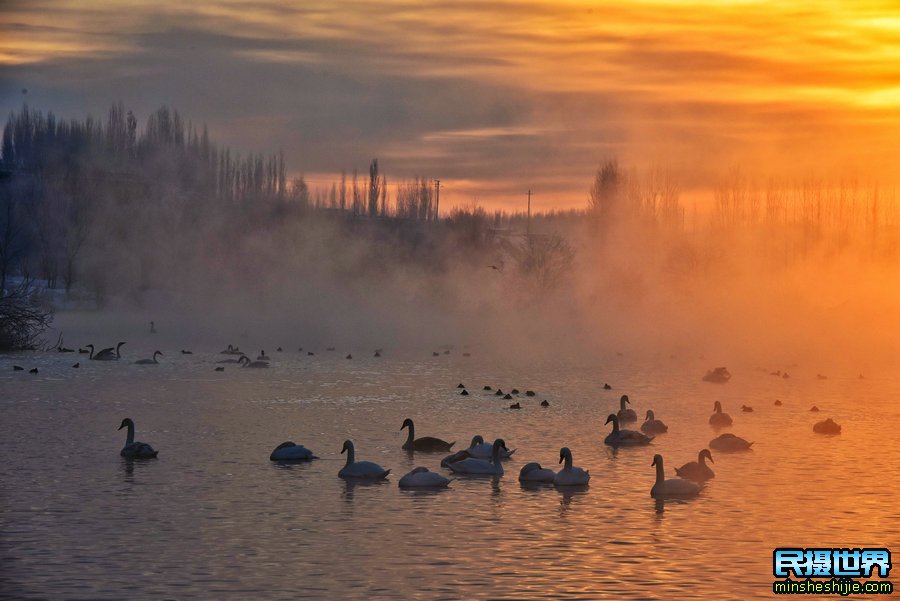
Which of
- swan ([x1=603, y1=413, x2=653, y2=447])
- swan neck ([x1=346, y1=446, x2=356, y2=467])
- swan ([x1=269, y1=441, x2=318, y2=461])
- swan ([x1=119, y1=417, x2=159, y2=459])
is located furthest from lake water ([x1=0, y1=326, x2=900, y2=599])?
swan neck ([x1=346, y1=446, x2=356, y2=467])

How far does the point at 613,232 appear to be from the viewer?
145000 mm

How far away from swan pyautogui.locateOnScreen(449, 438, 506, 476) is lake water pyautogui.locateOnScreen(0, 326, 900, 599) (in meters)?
0.40

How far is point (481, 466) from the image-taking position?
27.2 m

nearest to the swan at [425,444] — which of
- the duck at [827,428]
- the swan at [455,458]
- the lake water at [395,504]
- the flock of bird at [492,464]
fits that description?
the flock of bird at [492,464]

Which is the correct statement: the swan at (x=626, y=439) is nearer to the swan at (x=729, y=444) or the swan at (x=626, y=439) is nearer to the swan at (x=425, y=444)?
the swan at (x=729, y=444)

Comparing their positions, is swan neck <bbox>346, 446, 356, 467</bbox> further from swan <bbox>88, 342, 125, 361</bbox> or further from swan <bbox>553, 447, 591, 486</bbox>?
swan <bbox>88, 342, 125, 361</bbox>

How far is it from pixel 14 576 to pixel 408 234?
148m

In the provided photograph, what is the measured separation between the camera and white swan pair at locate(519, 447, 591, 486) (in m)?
25.7

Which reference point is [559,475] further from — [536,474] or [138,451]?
[138,451]

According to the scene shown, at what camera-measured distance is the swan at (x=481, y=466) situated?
27047 millimetres

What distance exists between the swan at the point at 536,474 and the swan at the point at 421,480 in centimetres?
194

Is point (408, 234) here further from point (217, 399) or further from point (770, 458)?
point (770, 458)

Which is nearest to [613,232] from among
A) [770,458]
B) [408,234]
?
[408,234]

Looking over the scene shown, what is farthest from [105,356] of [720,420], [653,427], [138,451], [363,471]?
[363,471]
